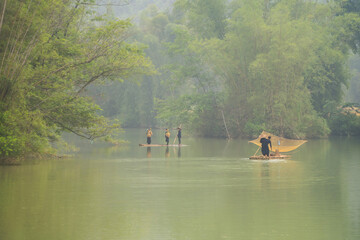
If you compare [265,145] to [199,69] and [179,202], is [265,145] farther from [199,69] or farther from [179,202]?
[199,69]

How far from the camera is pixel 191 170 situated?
24.3 meters

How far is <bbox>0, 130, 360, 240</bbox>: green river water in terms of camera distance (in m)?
11.8

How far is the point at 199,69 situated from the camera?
208 ft

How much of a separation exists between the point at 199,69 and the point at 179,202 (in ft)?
159

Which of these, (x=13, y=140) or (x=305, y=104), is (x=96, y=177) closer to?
(x=13, y=140)

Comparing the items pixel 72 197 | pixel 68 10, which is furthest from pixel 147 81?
pixel 72 197

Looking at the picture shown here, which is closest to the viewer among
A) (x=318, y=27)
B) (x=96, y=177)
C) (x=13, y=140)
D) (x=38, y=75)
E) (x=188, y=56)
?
(x=96, y=177)

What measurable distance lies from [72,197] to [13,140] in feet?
27.1

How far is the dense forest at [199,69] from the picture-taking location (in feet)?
86.3

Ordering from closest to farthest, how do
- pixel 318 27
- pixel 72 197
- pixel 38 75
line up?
1. pixel 72 197
2. pixel 38 75
3. pixel 318 27

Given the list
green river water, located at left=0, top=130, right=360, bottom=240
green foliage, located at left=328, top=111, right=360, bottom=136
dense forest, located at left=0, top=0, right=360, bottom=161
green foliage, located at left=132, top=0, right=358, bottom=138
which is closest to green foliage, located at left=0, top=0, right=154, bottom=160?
dense forest, located at left=0, top=0, right=360, bottom=161

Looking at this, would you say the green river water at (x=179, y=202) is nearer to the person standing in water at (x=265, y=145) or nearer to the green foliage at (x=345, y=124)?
the person standing in water at (x=265, y=145)

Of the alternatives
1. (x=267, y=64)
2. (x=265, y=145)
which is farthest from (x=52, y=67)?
(x=267, y=64)

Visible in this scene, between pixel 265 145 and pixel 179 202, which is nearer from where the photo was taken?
pixel 179 202
